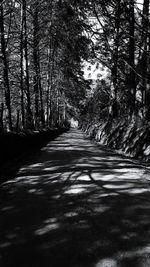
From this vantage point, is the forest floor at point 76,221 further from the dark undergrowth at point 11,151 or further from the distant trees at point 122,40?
the distant trees at point 122,40

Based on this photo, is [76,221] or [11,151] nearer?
[76,221]

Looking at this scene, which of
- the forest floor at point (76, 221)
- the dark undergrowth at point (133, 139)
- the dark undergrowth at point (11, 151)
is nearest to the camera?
the forest floor at point (76, 221)

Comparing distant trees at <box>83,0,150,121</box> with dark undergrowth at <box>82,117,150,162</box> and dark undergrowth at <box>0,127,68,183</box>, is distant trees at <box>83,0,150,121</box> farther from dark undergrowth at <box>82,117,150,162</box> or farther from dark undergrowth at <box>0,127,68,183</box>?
dark undergrowth at <box>0,127,68,183</box>

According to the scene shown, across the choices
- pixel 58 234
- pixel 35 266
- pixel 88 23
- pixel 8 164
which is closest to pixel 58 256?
pixel 35 266

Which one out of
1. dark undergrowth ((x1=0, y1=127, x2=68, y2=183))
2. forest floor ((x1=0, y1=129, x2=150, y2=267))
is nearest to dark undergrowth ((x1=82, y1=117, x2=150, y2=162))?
dark undergrowth ((x1=0, y1=127, x2=68, y2=183))

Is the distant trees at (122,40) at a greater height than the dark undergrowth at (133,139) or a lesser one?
greater

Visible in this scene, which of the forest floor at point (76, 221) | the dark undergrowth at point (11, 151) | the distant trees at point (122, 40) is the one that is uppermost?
the distant trees at point (122, 40)

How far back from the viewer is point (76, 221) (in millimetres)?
4383

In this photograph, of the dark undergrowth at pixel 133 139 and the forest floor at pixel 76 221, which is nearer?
the forest floor at pixel 76 221

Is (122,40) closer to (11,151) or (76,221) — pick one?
(11,151)

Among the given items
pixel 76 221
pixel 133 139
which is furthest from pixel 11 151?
pixel 76 221

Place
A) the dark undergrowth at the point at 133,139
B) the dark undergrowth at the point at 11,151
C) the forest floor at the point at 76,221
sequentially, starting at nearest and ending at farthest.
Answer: the forest floor at the point at 76,221 < the dark undergrowth at the point at 11,151 < the dark undergrowth at the point at 133,139

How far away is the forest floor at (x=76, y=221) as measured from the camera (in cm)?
330

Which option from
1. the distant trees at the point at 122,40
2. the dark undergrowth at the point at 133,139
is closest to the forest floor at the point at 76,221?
the dark undergrowth at the point at 133,139
